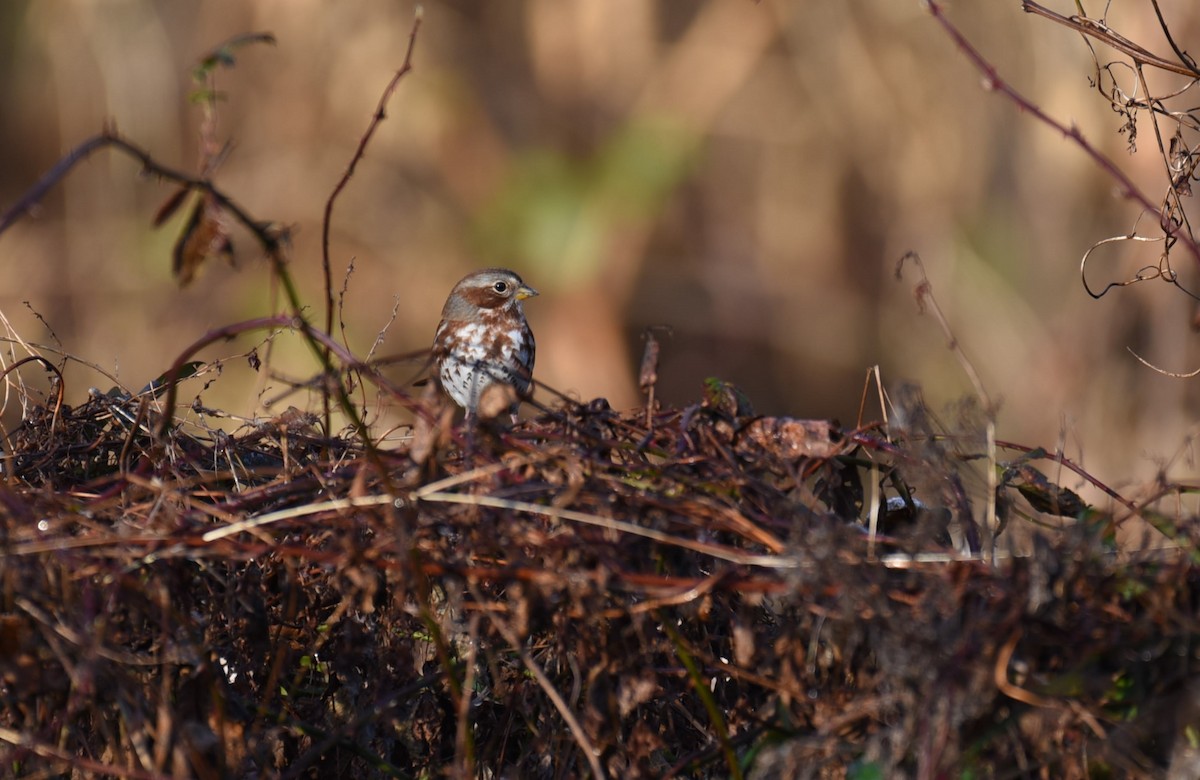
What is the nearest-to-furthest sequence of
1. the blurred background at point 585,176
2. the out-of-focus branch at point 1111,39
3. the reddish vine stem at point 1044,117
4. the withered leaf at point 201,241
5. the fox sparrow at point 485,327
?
the withered leaf at point 201,241, the reddish vine stem at point 1044,117, the out-of-focus branch at point 1111,39, the fox sparrow at point 485,327, the blurred background at point 585,176

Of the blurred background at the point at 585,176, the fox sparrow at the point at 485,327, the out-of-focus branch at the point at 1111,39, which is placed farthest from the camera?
the blurred background at the point at 585,176

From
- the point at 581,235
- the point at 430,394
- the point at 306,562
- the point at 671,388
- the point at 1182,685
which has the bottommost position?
the point at 1182,685

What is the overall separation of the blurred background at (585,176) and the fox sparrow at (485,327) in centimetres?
221

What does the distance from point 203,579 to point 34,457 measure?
1.98 feet

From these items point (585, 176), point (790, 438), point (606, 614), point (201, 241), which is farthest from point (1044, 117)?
point (585, 176)

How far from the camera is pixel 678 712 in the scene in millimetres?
1836

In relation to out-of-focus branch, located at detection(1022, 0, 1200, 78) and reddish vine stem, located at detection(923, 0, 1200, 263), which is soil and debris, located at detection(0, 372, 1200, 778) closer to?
reddish vine stem, located at detection(923, 0, 1200, 263)

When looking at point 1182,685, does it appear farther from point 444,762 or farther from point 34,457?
point 34,457

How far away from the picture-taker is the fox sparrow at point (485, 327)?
4445 mm

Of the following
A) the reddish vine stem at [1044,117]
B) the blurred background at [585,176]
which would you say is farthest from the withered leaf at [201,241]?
the blurred background at [585,176]

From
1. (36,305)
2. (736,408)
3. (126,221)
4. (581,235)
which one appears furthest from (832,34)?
(736,408)

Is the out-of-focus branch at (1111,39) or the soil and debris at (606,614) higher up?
the out-of-focus branch at (1111,39)

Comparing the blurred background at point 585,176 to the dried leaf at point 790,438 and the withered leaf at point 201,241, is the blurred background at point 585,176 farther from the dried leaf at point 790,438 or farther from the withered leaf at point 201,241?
the withered leaf at point 201,241

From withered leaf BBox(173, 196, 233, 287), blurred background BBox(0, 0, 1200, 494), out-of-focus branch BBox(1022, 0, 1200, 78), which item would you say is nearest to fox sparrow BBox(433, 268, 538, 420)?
blurred background BBox(0, 0, 1200, 494)
